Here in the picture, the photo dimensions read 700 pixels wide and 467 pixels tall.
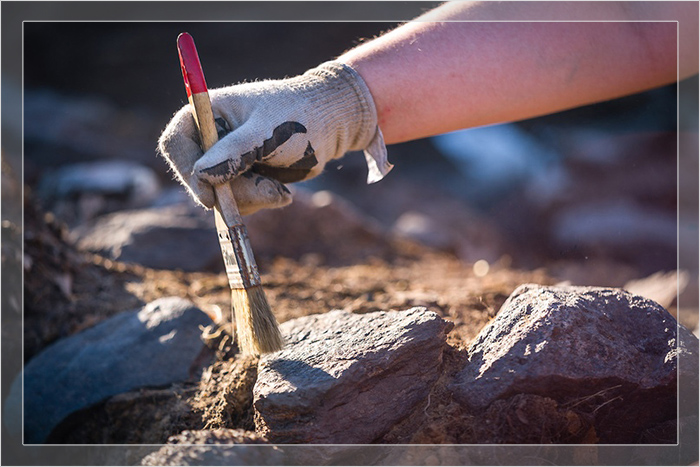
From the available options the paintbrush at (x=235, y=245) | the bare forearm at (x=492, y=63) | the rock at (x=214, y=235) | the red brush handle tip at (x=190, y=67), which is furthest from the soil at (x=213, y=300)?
the red brush handle tip at (x=190, y=67)

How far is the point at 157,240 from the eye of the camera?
3721 mm

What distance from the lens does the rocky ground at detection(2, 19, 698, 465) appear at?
4.65ft

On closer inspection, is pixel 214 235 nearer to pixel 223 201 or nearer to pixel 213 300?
pixel 213 300

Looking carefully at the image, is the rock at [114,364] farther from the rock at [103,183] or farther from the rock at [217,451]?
the rock at [103,183]

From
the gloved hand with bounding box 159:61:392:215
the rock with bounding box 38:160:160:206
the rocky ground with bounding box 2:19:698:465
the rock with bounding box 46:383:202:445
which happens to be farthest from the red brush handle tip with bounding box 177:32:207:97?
the rock with bounding box 38:160:160:206

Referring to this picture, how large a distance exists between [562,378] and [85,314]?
6.01ft

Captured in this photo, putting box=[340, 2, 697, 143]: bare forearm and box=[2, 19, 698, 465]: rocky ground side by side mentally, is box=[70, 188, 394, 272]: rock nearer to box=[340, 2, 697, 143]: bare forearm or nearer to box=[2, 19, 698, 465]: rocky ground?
box=[2, 19, 698, 465]: rocky ground

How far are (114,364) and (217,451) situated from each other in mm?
766

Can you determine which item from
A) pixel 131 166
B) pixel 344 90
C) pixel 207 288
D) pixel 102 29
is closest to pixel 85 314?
pixel 207 288

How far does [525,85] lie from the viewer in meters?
1.93

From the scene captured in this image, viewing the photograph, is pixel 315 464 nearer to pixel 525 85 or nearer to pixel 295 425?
pixel 295 425

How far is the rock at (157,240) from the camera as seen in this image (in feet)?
11.8

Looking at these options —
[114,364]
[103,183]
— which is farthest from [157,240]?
[114,364]

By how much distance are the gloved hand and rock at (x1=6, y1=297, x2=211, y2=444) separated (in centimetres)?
45
